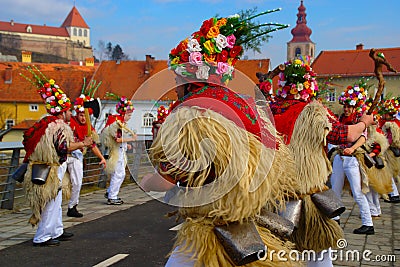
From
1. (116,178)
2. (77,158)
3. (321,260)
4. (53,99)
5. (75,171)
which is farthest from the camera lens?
(116,178)

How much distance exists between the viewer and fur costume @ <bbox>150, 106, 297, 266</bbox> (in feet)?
8.67

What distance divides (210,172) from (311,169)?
70.0 inches

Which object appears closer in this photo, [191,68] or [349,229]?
[191,68]

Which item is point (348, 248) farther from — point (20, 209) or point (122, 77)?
point (122, 77)

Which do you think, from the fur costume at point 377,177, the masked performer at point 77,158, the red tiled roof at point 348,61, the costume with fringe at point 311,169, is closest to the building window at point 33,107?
the red tiled roof at point 348,61

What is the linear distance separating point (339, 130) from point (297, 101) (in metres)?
0.52

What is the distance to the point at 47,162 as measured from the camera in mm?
6766

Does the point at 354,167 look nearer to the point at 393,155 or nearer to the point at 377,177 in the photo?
the point at 377,177

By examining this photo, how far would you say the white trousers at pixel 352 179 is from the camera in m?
7.28

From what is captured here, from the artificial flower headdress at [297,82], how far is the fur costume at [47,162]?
3362 mm

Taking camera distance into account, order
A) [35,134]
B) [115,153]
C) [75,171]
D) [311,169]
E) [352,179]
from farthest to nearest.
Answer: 1. [115,153]
2. [75,171]
3. [352,179]
4. [35,134]
5. [311,169]

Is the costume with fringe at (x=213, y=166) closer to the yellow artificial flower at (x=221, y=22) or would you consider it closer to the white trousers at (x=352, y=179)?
the yellow artificial flower at (x=221, y=22)

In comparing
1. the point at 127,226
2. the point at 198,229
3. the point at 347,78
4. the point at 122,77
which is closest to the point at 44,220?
the point at 127,226

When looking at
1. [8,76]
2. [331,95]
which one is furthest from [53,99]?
[8,76]
